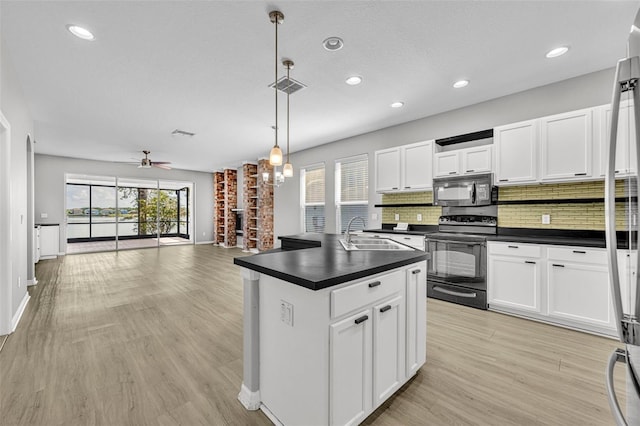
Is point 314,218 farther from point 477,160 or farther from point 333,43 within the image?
point 333,43

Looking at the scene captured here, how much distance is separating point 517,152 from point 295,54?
117 inches

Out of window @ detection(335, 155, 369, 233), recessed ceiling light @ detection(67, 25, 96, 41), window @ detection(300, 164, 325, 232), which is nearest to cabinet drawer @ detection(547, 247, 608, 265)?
window @ detection(335, 155, 369, 233)

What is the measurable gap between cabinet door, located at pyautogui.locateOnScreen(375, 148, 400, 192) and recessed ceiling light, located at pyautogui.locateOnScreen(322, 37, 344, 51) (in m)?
2.36

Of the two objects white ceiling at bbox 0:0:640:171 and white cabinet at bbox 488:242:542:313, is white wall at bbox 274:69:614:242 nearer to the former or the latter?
white ceiling at bbox 0:0:640:171

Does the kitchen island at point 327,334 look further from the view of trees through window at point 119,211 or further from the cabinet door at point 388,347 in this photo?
the view of trees through window at point 119,211

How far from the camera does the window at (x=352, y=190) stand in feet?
18.6

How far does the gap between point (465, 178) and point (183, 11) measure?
12.4 ft

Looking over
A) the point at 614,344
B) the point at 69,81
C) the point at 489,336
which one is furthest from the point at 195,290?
the point at 614,344

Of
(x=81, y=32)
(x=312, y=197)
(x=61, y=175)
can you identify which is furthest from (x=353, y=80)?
(x=61, y=175)

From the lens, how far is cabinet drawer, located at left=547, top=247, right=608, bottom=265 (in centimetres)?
277

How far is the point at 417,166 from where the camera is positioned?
4.47 m

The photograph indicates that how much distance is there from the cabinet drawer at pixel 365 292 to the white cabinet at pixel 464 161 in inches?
108

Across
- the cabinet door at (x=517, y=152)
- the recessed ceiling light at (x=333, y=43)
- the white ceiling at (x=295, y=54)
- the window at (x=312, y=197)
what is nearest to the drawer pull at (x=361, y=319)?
the white ceiling at (x=295, y=54)

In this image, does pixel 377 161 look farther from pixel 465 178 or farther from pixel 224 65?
pixel 224 65
